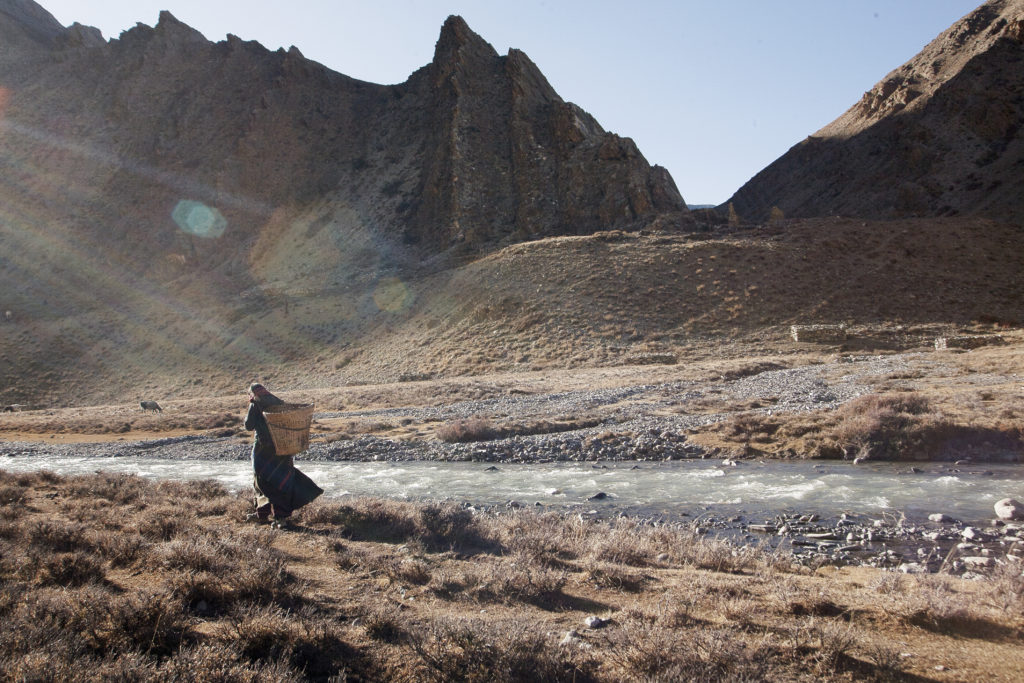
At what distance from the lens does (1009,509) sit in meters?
8.16

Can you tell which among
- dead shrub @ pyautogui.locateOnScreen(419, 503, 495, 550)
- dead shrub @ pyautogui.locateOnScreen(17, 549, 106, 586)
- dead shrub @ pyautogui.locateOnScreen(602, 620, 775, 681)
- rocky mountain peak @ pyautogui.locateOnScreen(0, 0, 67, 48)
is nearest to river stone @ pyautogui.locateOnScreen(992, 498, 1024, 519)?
dead shrub @ pyautogui.locateOnScreen(602, 620, 775, 681)

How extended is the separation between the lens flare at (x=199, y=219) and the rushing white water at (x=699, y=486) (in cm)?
6183

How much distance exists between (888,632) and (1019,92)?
267ft

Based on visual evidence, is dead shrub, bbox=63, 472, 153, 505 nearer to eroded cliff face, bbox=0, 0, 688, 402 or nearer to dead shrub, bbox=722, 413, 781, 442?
dead shrub, bbox=722, 413, 781, 442

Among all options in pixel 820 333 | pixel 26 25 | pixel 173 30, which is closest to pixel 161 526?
pixel 820 333

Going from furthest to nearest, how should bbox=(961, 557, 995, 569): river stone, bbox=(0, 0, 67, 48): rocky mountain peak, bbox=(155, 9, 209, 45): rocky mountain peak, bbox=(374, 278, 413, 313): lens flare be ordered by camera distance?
bbox=(0, 0, 67, 48): rocky mountain peak → bbox=(155, 9, 209, 45): rocky mountain peak → bbox=(374, 278, 413, 313): lens flare → bbox=(961, 557, 995, 569): river stone

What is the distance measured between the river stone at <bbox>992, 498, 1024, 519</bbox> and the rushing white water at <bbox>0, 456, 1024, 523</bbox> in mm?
137

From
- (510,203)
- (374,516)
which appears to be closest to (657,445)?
(374,516)

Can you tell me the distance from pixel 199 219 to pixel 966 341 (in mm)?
71555

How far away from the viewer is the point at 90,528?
7289 millimetres

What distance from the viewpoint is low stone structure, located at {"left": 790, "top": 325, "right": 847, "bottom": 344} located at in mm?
32938

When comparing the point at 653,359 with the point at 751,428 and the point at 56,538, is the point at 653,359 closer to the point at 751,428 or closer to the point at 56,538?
the point at 751,428

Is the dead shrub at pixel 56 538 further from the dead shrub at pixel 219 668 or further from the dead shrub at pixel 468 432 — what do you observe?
the dead shrub at pixel 468 432

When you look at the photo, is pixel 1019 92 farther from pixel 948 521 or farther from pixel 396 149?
pixel 948 521
